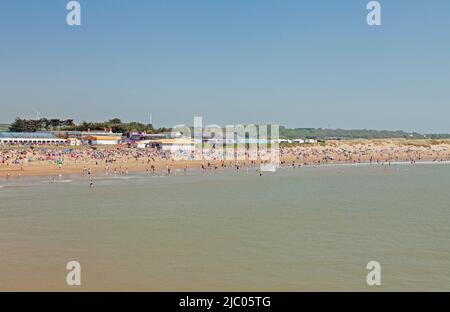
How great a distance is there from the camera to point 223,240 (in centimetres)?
1702

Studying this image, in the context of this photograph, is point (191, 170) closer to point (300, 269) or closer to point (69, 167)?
point (69, 167)

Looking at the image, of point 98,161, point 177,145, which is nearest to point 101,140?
point 177,145

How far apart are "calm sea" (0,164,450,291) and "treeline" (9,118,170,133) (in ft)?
240

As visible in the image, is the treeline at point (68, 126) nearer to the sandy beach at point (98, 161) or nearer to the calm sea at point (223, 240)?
the sandy beach at point (98, 161)

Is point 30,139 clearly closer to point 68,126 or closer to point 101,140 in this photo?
point 101,140

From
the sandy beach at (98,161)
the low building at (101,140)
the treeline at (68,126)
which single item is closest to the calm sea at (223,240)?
the sandy beach at (98,161)

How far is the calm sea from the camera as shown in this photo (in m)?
12.7

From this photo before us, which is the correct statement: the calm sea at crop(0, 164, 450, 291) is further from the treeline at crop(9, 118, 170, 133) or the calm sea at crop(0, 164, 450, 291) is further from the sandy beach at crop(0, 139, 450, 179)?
the treeline at crop(9, 118, 170, 133)

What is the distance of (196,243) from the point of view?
1659 centimetres

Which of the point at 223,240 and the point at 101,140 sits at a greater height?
the point at 101,140

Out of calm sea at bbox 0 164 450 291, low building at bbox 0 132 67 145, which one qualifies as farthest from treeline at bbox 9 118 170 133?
calm sea at bbox 0 164 450 291

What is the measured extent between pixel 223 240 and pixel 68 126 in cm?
9913
